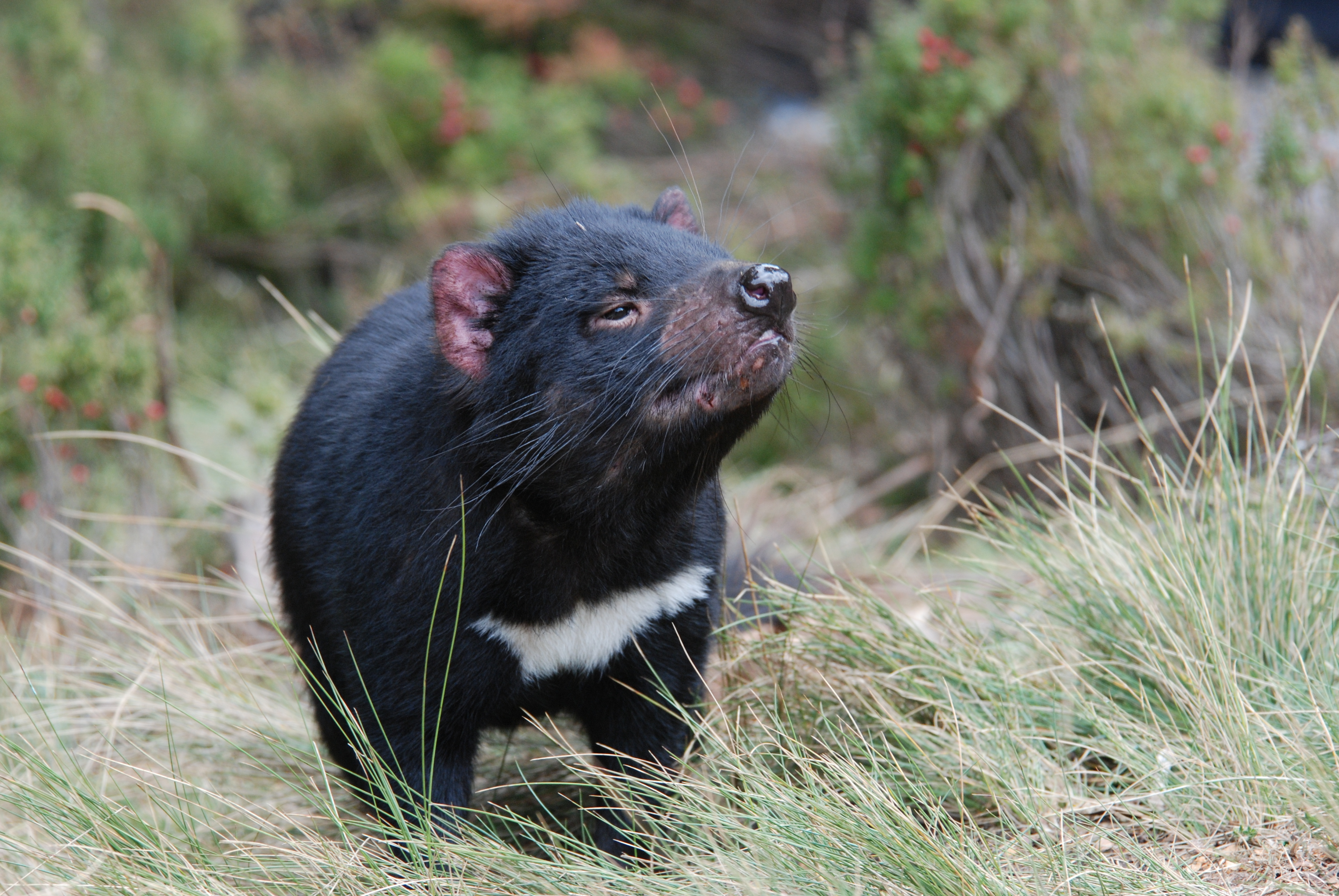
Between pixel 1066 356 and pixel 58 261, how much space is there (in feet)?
14.1

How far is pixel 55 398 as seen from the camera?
14.6 feet

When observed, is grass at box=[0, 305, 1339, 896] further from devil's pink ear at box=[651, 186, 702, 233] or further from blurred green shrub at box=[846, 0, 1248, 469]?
blurred green shrub at box=[846, 0, 1248, 469]

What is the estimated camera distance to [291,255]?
8.55m

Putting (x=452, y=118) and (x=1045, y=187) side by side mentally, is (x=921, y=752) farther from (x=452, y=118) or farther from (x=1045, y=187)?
(x=452, y=118)

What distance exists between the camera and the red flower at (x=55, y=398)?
4.43 metres

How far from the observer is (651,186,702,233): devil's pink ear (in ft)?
8.90

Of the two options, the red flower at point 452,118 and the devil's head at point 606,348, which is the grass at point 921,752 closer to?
the devil's head at point 606,348

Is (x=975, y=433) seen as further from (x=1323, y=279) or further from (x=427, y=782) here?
(x=427, y=782)

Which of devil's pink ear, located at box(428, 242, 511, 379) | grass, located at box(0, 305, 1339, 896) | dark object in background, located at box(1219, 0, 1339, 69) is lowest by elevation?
grass, located at box(0, 305, 1339, 896)

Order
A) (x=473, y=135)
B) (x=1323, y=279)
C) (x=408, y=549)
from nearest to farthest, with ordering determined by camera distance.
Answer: (x=408, y=549) → (x=1323, y=279) → (x=473, y=135)

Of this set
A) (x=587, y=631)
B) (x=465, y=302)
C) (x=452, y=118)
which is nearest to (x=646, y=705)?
(x=587, y=631)

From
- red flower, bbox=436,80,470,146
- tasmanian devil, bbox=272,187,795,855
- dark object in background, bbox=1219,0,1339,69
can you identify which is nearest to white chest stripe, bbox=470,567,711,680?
tasmanian devil, bbox=272,187,795,855

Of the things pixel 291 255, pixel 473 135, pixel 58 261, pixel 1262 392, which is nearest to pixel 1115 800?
pixel 1262 392

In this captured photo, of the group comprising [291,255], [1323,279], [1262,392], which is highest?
[1323,279]
